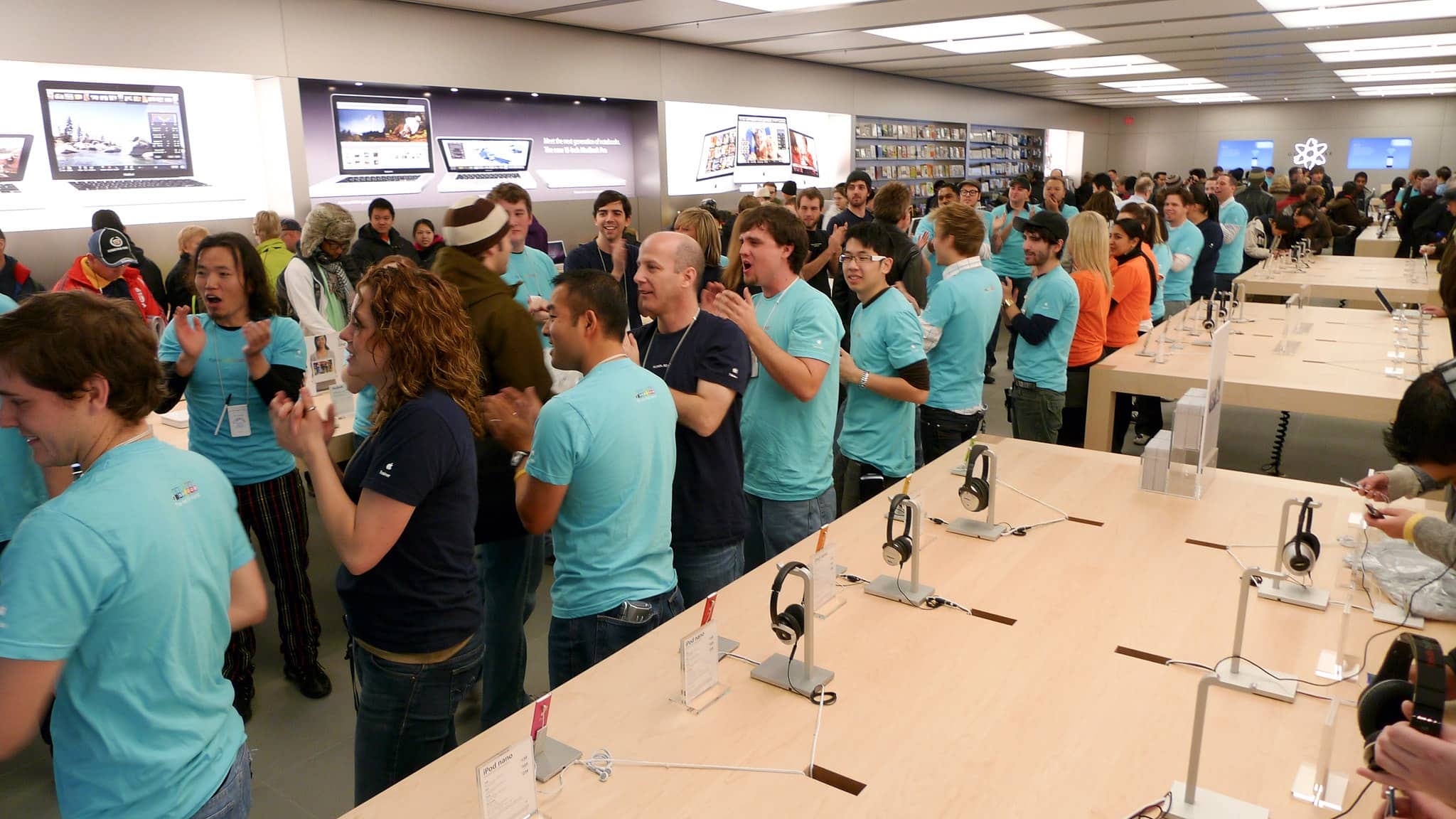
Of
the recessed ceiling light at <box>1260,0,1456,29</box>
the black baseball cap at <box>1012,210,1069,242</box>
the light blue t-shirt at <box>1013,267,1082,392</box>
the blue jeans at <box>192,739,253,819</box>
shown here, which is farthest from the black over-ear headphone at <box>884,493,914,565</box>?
the recessed ceiling light at <box>1260,0,1456,29</box>

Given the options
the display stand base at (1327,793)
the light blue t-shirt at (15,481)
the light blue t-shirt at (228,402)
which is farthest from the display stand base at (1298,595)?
the light blue t-shirt at (15,481)

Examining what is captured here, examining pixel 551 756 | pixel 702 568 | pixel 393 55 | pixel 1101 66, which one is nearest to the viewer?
pixel 551 756

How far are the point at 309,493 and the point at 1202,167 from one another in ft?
76.5

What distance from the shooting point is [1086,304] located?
4.52m

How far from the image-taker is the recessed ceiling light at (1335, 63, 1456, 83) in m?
13.6

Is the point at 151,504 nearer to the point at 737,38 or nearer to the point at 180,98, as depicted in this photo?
the point at 180,98

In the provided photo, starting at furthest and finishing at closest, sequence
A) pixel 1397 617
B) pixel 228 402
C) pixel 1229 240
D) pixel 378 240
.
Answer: pixel 1229 240, pixel 378 240, pixel 228 402, pixel 1397 617

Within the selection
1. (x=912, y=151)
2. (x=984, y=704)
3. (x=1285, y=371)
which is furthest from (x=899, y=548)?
(x=912, y=151)

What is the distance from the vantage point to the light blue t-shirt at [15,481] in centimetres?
229

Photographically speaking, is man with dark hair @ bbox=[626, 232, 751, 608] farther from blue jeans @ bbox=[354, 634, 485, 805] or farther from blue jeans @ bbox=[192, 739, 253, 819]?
blue jeans @ bbox=[192, 739, 253, 819]

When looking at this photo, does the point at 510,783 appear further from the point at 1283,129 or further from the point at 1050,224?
the point at 1283,129

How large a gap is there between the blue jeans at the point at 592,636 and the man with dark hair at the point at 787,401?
0.74 metres

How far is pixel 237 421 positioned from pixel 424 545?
1.50 meters

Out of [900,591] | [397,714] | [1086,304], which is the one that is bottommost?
[397,714]
